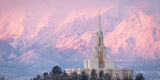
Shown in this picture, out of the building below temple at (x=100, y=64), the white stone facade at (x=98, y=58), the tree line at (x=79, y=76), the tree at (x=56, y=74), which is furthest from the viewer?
the white stone facade at (x=98, y=58)

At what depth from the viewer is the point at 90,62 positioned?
145 m

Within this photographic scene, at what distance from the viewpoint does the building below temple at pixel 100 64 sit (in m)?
142

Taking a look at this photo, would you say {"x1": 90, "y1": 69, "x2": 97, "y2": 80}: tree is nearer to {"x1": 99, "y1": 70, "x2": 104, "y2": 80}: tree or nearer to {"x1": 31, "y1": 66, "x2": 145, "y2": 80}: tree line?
{"x1": 31, "y1": 66, "x2": 145, "y2": 80}: tree line

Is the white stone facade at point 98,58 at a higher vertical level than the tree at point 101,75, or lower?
higher

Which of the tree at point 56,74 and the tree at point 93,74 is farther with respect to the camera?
the tree at point 93,74

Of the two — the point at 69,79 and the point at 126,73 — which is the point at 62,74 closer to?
the point at 69,79

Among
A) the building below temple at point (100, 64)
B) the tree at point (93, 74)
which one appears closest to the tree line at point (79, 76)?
the tree at point (93, 74)

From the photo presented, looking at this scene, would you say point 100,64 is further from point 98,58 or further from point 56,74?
point 56,74

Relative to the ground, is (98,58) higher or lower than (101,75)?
higher

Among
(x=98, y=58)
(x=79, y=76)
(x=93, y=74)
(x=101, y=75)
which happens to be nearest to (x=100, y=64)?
(x=98, y=58)

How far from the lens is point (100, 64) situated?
148250 mm

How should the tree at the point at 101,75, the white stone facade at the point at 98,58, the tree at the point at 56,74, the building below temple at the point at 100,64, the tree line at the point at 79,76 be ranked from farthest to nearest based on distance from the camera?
the white stone facade at the point at 98,58, the building below temple at the point at 100,64, the tree at the point at 101,75, the tree line at the point at 79,76, the tree at the point at 56,74

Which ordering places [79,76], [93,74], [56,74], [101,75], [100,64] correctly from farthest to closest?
[100,64], [93,74], [56,74], [101,75], [79,76]

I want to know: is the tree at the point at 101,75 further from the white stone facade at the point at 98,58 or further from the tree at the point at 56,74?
the tree at the point at 56,74
